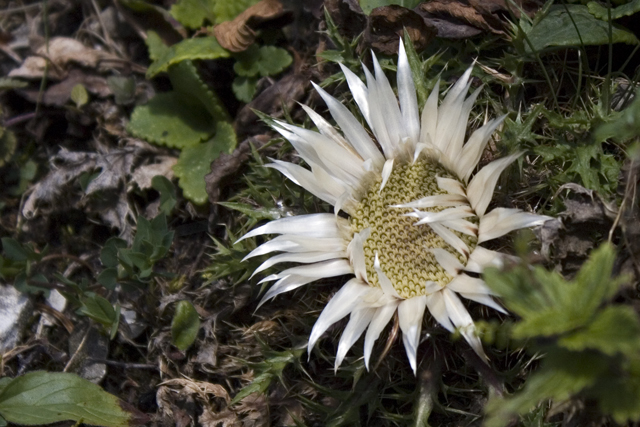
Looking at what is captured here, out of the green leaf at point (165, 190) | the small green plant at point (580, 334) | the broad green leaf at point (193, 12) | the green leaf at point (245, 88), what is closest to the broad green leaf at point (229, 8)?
the broad green leaf at point (193, 12)

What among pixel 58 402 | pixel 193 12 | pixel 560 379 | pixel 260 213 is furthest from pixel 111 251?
pixel 560 379

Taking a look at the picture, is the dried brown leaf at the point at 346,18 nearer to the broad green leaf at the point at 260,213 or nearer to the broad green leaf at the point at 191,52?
the broad green leaf at the point at 191,52

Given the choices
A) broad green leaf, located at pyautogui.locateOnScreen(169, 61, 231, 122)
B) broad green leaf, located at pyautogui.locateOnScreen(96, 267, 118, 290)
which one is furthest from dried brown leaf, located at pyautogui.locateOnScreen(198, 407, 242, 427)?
broad green leaf, located at pyautogui.locateOnScreen(169, 61, 231, 122)

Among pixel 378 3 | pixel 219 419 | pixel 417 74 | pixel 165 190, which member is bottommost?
pixel 219 419

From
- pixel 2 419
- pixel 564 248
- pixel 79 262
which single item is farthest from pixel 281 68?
pixel 2 419

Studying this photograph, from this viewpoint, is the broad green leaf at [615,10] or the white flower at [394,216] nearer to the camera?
the white flower at [394,216]

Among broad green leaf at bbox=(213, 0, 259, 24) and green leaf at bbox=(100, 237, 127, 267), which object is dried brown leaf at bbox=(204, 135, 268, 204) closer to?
green leaf at bbox=(100, 237, 127, 267)

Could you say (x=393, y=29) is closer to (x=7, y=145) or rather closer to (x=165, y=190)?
(x=165, y=190)
